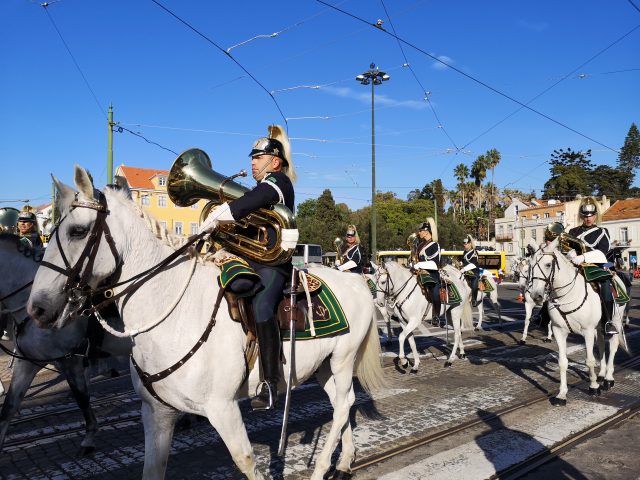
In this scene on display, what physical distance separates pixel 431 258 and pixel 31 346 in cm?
861

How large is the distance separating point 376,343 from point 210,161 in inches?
111

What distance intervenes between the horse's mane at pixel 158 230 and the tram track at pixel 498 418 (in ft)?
10.2

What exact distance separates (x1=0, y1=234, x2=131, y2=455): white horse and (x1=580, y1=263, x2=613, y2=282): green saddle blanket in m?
7.83

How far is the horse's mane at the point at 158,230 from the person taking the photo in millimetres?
3725

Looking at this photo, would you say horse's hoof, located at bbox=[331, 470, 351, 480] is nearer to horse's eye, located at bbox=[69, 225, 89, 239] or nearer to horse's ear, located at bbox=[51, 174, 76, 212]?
horse's eye, located at bbox=[69, 225, 89, 239]

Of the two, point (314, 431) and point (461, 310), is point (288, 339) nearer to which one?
point (314, 431)

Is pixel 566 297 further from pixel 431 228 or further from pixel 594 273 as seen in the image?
pixel 431 228

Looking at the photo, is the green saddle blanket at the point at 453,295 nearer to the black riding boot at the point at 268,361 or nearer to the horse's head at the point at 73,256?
the black riding boot at the point at 268,361

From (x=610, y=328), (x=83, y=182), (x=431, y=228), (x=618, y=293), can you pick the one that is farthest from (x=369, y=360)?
(x=431, y=228)

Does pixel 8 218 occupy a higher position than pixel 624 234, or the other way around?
pixel 8 218

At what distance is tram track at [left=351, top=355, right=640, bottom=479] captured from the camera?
560cm

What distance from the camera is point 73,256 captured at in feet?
11.0

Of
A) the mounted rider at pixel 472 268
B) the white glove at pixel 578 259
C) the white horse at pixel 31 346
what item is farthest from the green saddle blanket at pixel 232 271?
the mounted rider at pixel 472 268

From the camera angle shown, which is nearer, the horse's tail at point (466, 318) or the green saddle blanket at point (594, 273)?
the green saddle blanket at point (594, 273)
